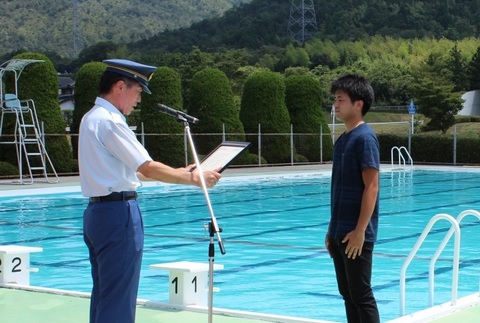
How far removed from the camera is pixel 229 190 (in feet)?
70.4

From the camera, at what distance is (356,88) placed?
15.6 ft

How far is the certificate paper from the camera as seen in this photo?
14.1 ft

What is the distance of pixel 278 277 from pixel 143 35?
110711mm

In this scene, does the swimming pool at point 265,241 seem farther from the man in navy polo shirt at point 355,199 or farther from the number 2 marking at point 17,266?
the man in navy polo shirt at point 355,199

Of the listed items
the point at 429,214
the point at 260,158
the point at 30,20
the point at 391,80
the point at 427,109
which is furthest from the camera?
the point at 30,20

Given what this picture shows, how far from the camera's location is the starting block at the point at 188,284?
6508mm

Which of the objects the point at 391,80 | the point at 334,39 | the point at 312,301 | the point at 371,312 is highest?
the point at 334,39

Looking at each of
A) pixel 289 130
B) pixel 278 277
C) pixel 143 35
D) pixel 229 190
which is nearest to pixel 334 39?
pixel 143 35

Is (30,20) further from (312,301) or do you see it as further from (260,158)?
(312,301)

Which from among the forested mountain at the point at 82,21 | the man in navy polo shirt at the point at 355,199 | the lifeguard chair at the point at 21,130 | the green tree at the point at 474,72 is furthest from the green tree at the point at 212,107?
the forested mountain at the point at 82,21

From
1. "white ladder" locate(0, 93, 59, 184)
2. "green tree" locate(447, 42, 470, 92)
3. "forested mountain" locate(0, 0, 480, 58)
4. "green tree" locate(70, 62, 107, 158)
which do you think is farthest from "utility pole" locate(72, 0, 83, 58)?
"white ladder" locate(0, 93, 59, 184)

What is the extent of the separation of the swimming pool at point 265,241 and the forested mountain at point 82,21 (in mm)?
90296

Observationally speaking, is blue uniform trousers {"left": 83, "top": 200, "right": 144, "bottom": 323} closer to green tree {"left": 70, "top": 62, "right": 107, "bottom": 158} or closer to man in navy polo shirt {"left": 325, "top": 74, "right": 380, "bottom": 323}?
man in navy polo shirt {"left": 325, "top": 74, "right": 380, "bottom": 323}

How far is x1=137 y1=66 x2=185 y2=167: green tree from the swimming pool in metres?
4.66
